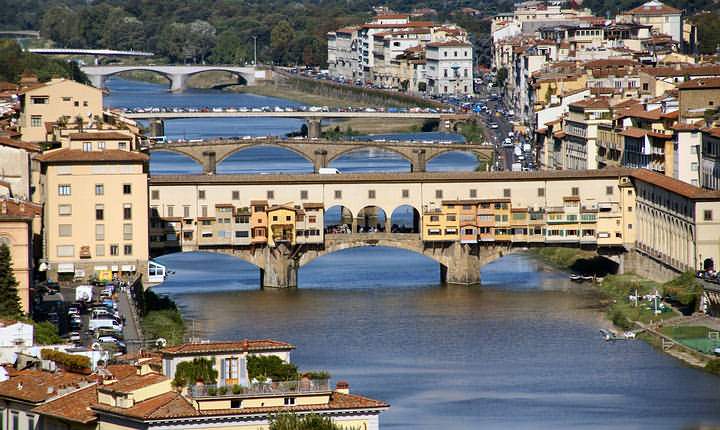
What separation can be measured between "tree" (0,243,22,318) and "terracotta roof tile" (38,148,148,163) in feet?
35.6

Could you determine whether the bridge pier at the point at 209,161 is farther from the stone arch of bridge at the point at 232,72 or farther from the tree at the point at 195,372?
the tree at the point at 195,372

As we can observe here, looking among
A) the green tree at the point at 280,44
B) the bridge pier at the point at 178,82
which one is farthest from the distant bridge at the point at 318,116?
the green tree at the point at 280,44

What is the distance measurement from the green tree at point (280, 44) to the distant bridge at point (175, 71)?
485 inches

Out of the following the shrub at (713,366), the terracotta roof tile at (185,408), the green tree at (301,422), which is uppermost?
the terracotta roof tile at (185,408)

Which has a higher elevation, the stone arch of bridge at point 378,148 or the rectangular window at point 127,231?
the stone arch of bridge at point 378,148

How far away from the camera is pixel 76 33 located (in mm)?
164500

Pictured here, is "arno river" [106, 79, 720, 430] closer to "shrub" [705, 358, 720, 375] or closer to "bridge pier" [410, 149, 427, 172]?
"shrub" [705, 358, 720, 375]

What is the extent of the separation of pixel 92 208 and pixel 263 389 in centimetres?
2555

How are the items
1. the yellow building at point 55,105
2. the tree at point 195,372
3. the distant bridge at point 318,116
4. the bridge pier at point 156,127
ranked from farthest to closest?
1. the distant bridge at point 318,116
2. the bridge pier at point 156,127
3. the yellow building at point 55,105
4. the tree at point 195,372

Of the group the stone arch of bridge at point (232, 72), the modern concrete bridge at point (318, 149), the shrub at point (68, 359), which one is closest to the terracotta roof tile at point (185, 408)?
the shrub at point (68, 359)

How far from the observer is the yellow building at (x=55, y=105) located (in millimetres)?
57875

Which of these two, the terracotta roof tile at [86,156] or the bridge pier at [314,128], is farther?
the bridge pier at [314,128]

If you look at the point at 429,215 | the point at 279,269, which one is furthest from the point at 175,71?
the point at 279,269

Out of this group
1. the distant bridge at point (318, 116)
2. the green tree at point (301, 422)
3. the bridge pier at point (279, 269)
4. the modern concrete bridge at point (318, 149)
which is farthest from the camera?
the distant bridge at point (318, 116)
